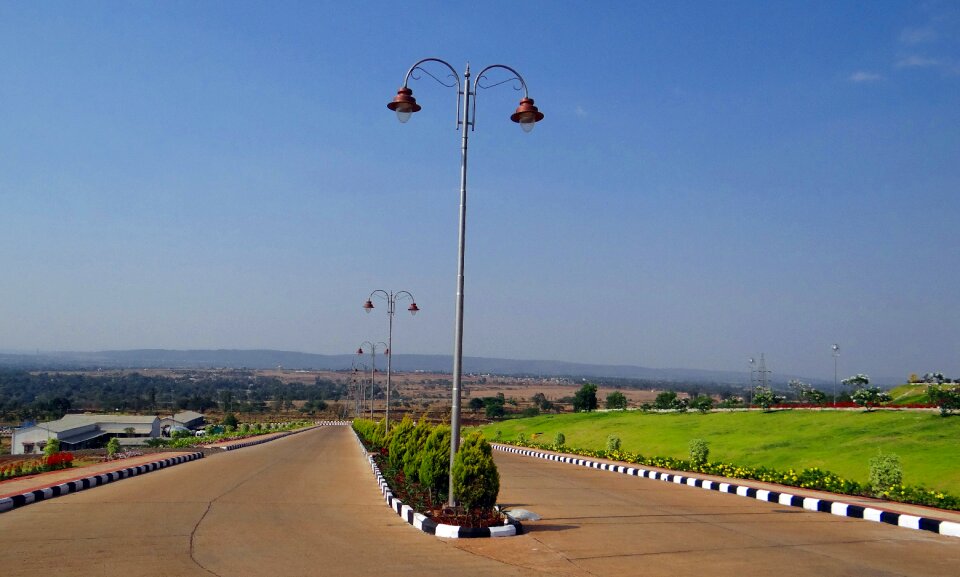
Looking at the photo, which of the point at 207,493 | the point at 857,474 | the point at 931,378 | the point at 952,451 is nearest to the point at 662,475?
the point at 857,474

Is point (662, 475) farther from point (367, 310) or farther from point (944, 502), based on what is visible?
point (367, 310)

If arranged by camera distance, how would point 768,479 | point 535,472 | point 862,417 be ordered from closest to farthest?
point 768,479, point 535,472, point 862,417

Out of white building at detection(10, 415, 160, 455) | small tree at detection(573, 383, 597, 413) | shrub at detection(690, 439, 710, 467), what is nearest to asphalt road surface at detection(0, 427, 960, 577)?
shrub at detection(690, 439, 710, 467)

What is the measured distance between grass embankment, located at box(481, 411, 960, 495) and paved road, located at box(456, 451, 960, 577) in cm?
683

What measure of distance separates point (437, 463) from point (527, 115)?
5.97 metres

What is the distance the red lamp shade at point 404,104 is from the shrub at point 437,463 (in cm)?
543

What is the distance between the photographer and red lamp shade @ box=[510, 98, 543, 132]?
12.6m

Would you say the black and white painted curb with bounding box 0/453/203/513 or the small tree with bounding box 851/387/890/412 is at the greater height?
the small tree with bounding box 851/387/890/412

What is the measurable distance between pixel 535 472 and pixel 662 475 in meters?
3.83

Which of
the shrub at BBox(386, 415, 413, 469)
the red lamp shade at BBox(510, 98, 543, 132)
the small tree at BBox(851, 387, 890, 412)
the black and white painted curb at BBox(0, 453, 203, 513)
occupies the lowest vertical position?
the black and white painted curb at BBox(0, 453, 203, 513)

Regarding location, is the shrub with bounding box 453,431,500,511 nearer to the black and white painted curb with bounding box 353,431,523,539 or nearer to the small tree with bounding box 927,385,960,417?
the black and white painted curb with bounding box 353,431,523,539

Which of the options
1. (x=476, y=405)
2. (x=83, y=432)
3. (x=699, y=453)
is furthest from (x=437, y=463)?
(x=476, y=405)

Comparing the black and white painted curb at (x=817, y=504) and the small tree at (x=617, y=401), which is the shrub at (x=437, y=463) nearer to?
the black and white painted curb at (x=817, y=504)

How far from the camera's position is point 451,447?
39.8 ft
